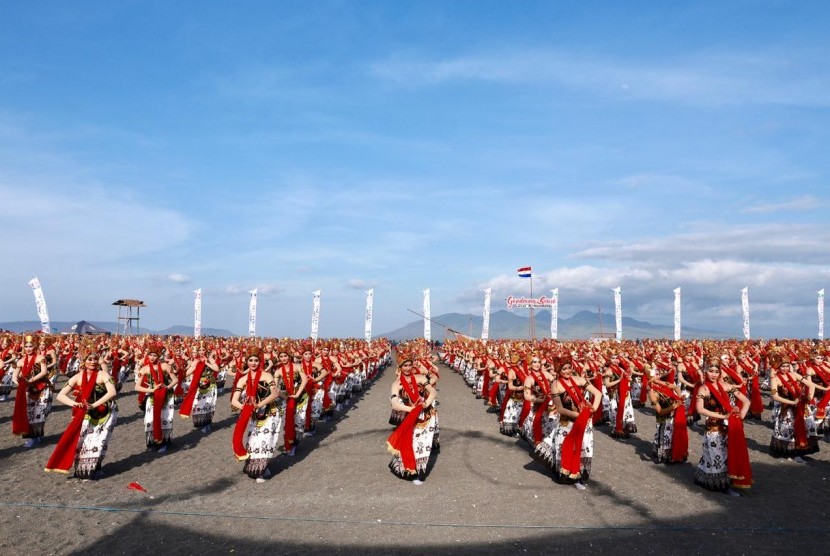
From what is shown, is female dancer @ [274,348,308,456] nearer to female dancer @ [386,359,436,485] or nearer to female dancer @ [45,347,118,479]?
female dancer @ [386,359,436,485]

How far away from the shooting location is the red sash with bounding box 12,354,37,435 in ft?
41.8

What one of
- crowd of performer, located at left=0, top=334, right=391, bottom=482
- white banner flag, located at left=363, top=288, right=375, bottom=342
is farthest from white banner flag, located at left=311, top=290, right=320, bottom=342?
crowd of performer, located at left=0, top=334, right=391, bottom=482

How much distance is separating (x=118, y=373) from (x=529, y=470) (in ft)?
63.2

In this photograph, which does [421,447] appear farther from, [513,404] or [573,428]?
[513,404]

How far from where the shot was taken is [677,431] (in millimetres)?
11281

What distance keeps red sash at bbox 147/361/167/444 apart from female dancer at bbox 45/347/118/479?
2098mm

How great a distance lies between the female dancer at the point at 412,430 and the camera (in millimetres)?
9977

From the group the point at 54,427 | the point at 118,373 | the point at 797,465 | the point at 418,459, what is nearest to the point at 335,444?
the point at 418,459

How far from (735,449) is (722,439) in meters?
0.24

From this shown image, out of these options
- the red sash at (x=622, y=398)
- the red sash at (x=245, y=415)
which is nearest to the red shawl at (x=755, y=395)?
the red sash at (x=622, y=398)

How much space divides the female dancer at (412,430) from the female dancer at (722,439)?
16.2 ft

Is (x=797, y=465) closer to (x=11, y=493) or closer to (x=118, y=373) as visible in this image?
(x=11, y=493)

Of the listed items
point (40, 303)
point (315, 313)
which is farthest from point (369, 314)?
point (40, 303)

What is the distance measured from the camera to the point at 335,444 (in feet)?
45.8
